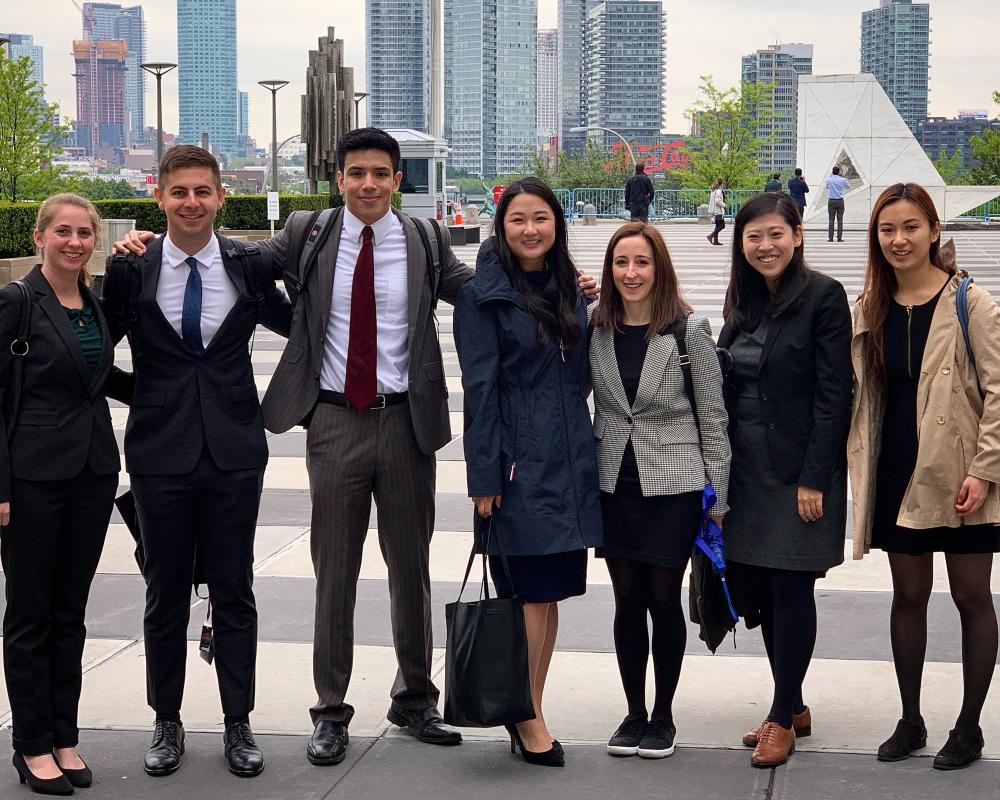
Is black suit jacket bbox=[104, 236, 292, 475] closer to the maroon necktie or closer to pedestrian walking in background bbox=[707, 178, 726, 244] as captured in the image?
the maroon necktie

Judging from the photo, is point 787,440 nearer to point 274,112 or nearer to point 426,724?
point 426,724

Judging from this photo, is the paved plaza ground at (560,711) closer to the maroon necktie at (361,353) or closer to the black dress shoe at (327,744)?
Result: the black dress shoe at (327,744)

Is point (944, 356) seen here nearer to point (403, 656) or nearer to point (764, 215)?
point (764, 215)

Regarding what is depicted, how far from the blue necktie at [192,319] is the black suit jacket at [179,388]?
0.08 feet

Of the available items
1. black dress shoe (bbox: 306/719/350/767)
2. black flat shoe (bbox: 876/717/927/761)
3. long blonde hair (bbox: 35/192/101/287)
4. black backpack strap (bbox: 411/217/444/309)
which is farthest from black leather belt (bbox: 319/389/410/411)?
black flat shoe (bbox: 876/717/927/761)

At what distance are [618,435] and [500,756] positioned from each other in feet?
3.43

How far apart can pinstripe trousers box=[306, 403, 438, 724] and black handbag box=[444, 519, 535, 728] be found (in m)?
0.39

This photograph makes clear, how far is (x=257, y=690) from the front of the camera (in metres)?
4.53

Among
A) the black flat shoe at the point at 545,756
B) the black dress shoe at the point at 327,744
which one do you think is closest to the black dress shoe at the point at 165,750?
the black dress shoe at the point at 327,744

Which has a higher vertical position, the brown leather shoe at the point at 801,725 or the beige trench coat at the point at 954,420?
the beige trench coat at the point at 954,420

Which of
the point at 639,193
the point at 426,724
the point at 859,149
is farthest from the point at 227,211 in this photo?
the point at 426,724

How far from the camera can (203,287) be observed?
400 cm

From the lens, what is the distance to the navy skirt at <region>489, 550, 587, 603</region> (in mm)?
3967

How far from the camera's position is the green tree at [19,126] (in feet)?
114
